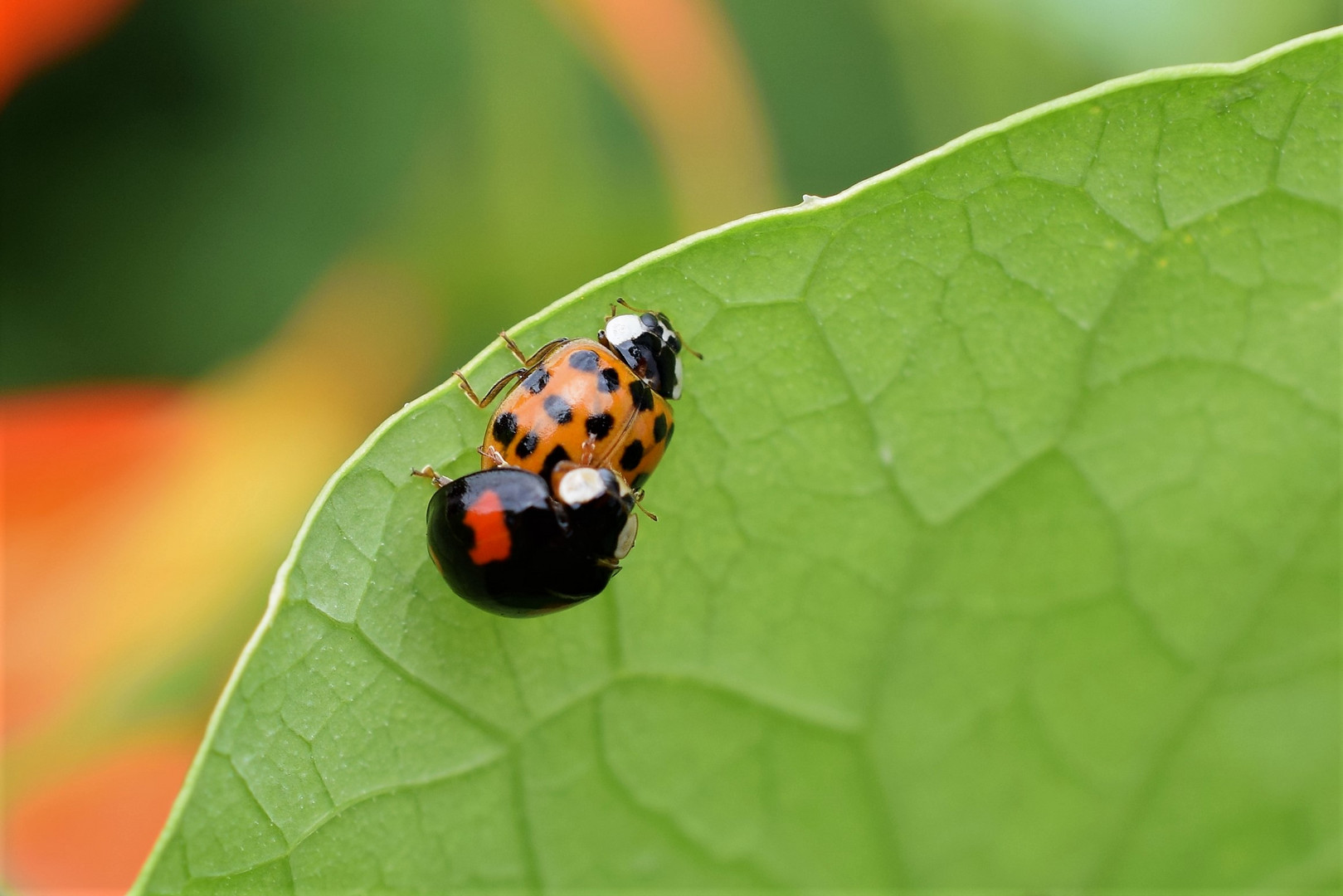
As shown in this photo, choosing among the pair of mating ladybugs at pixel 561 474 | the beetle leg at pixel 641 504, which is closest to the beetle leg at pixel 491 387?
the pair of mating ladybugs at pixel 561 474

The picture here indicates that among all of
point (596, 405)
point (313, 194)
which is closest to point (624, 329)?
point (596, 405)

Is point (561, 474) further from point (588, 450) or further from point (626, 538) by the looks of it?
point (626, 538)

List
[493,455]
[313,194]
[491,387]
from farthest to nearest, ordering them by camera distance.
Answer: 1. [313,194]
2. [493,455]
3. [491,387]

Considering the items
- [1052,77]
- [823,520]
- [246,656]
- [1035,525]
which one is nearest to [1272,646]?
[1035,525]

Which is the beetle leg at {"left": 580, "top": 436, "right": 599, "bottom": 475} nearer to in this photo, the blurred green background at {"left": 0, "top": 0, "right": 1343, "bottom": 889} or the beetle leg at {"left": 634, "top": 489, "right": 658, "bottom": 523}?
the beetle leg at {"left": 634, "top": 489, "right": 658, "bottom": 523}

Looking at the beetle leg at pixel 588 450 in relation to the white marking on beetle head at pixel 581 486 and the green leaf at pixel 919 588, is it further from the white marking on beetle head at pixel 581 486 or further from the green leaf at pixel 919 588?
the green leaf at pixel 919 588

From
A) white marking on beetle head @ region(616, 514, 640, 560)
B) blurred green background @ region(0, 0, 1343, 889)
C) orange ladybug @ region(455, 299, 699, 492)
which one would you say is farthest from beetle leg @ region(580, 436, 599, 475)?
blurred green background @ region(0, 0, 1343, 889)
